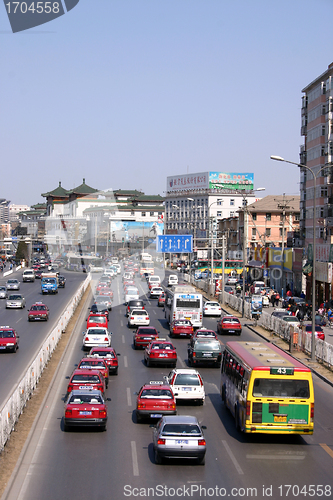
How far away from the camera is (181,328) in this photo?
37.8 metres

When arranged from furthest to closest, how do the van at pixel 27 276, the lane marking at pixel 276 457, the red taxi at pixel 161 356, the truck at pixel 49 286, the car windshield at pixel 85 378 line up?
the van at pixel 27 276, the truck at pixel 49 286, the red taxi at pixel 161 356, the car windshield at pixel 85 378, the lane marking at pixel 276 457

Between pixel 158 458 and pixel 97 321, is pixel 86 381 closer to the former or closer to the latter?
pixel 158 458

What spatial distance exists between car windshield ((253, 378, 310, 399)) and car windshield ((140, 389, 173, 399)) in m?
3.39

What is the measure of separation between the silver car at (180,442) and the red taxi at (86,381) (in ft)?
18.1

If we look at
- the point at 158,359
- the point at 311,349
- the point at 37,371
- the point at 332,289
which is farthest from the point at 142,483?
the point at 332,289

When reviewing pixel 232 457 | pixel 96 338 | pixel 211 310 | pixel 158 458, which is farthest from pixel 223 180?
pixel 158 458

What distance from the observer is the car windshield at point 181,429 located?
1397 centimetres

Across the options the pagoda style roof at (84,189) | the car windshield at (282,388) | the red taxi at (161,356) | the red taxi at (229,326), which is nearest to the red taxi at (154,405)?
the car windshield at (282,388)

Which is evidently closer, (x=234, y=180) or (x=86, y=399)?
(x=86, y=399)

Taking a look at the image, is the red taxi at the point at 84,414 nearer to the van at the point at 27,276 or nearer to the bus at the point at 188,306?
the bus at the point at 188,306

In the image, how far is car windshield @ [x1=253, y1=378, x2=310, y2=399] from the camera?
1574cm

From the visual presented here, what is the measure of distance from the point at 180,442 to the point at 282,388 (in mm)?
3429

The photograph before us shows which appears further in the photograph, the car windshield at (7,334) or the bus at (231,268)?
the bus at (231,268)

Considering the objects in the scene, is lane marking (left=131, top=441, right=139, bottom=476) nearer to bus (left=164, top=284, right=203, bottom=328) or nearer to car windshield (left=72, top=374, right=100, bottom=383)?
car windshield (left=72, top=374, right=100, bottom=383)
